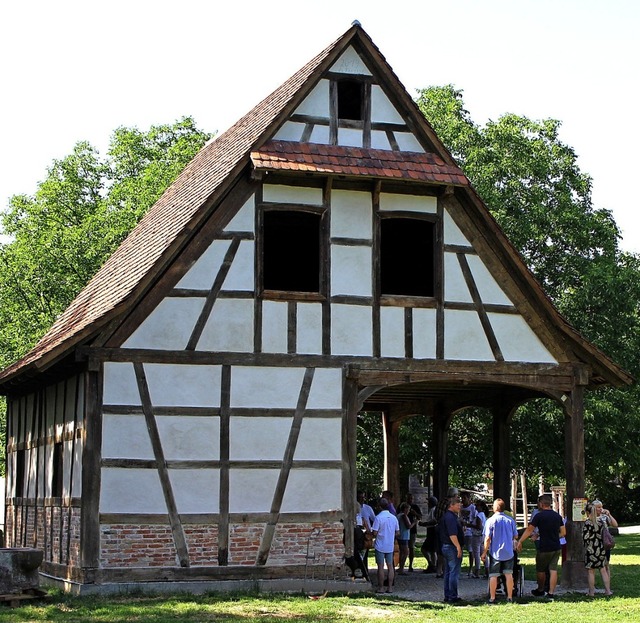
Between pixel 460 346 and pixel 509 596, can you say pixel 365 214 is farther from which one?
pixel 509 596

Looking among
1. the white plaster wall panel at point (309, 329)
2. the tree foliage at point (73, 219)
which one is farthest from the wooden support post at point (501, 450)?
the tree foliage at point (73, 219)

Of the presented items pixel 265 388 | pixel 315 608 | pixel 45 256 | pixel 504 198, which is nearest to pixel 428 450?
pixel 504 198

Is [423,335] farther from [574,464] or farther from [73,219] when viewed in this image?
[73,219]

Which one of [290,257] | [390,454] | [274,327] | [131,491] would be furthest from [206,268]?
[390,454]

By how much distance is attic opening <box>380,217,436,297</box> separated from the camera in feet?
68.1

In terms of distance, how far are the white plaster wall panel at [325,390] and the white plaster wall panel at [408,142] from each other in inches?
161

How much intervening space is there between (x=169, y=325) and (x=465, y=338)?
5.10 meters

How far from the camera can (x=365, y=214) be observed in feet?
63.0

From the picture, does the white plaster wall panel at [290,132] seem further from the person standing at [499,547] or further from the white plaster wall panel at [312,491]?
the person standing at [499,547]

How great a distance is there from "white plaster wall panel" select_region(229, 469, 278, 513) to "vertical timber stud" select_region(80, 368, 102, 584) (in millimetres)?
2096

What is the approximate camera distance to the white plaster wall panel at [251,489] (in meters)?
17.8

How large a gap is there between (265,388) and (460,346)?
3.52m

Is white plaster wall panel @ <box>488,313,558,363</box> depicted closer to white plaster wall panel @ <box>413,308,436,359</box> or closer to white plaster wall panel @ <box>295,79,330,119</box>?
white plaster wall panel @ <box>413,308,436,359</box>

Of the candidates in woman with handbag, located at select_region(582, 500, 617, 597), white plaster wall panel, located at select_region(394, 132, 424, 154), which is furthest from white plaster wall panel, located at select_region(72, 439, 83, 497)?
woman with handbag, located at select_region(582, 500, 617, 597)
